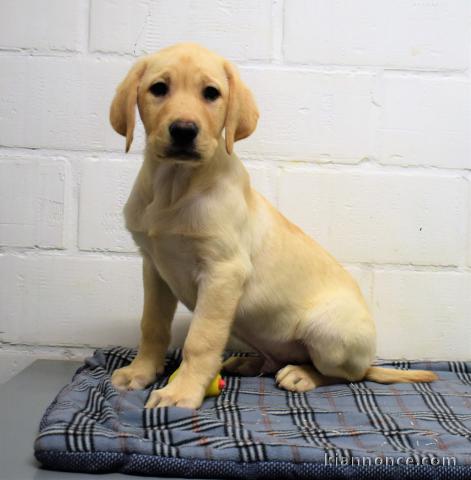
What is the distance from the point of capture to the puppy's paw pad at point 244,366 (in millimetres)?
2441

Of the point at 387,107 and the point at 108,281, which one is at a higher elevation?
the point at 387,107

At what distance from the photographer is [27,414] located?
1.87m

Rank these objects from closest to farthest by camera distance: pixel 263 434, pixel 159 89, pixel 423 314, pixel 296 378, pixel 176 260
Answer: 1. pixel 263 434
2. pixel 159 89
3. pixel 176 260
4. pixel 296 378
5. pixel 423 314

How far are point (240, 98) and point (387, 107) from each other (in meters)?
0.96

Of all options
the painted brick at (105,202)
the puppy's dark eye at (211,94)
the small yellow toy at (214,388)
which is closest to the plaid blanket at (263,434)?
the small yellow toy at (214,388)

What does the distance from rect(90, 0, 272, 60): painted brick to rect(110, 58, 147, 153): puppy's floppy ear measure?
737 mm

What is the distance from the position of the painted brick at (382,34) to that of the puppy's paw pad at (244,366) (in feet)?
4.12

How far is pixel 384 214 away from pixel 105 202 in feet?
3.92

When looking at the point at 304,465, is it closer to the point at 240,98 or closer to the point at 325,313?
the point at 325,313

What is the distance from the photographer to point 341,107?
8.91ft

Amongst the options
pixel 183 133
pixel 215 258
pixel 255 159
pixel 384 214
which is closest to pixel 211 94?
pixel 183 133

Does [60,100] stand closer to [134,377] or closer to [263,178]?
[263,178]

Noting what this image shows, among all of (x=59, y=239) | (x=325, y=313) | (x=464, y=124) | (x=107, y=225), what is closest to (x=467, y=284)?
(x=464, y=124)

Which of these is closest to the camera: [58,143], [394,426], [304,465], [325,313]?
[304,465]
